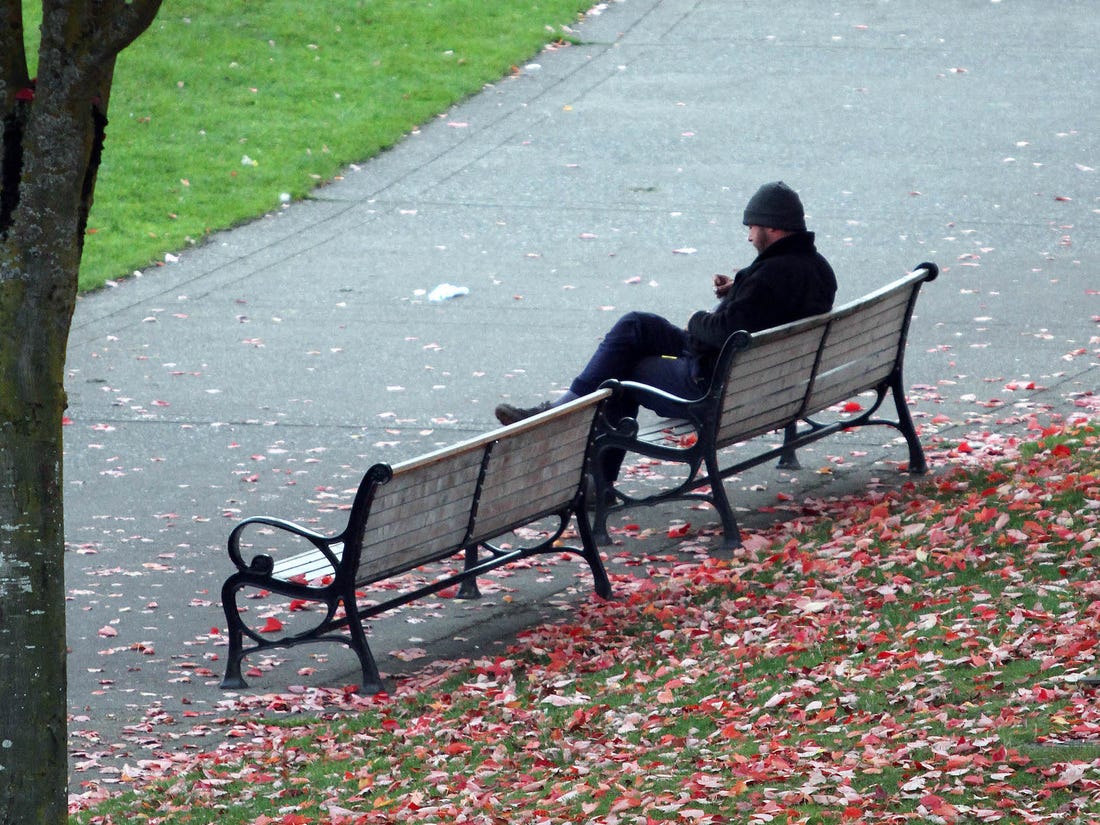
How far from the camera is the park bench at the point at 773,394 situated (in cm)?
784

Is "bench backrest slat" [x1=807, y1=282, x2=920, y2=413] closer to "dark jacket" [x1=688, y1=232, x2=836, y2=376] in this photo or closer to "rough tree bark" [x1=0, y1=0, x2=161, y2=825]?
"dark jacket" [x1=688, y1=232, x2=836, y2=376]

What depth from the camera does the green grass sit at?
1551cm

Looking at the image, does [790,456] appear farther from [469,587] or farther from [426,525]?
[426,525]

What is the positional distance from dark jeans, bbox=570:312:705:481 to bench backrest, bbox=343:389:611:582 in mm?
959

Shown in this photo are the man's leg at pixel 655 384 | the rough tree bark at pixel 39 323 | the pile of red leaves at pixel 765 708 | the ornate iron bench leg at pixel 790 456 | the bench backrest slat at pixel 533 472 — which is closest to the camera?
the rough tree bark at pixel 39 323

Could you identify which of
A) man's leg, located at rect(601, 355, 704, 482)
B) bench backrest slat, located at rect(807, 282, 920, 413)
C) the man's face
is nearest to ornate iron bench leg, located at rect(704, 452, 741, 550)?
man's leg, located at rect(601, 355, 704, 482)

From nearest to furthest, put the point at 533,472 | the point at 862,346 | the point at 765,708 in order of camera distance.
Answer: the point at 765,708 → the point at 533,472 → the point at 862,346

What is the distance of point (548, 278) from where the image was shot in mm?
13141

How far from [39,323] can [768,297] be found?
435 cm

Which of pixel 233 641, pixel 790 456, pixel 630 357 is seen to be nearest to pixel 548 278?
pixel 790 456

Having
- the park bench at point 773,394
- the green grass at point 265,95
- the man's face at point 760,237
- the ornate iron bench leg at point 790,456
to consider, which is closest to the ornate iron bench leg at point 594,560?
the park bench at point 773,394

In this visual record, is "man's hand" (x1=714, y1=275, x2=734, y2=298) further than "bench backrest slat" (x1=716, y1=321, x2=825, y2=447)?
Yes

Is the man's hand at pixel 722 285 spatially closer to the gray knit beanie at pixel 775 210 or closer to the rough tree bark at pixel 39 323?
the gray knit beanie at pixel 775 210

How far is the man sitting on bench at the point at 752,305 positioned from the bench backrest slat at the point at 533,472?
679 millimetres
